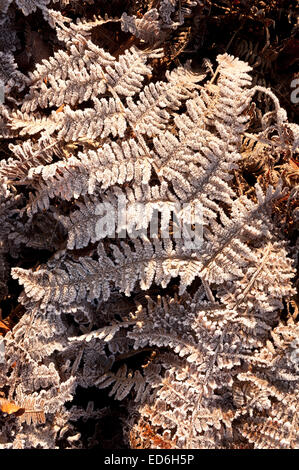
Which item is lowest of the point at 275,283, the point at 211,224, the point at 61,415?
the point at 61,415

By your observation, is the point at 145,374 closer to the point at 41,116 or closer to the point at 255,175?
the point at 255,175

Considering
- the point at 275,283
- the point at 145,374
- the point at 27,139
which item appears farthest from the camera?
the point at 27,139

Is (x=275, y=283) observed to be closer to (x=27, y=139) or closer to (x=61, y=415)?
(x=61, y=415)

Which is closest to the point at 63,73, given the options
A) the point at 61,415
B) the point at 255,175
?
the point at 255,175

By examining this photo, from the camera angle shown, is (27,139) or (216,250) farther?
(27,139)

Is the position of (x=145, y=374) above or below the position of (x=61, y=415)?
above

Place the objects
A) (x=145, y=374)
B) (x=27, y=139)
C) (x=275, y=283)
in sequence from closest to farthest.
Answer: (x=275, y=283), (x=145, y=374), (x=27, y=139)

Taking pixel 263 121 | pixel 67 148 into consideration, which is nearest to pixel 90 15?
pixel 67 148
